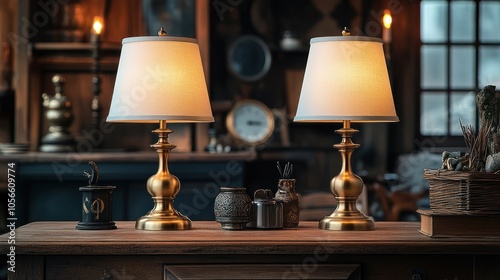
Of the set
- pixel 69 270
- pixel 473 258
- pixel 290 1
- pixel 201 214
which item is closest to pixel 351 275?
pixel 473 258

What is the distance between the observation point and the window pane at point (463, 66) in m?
7.05

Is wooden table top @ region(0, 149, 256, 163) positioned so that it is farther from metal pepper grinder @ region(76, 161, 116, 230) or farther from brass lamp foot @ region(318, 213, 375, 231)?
brass lamp foot @ region(318, 213, 375, 231)

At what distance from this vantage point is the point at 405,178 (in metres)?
6.25

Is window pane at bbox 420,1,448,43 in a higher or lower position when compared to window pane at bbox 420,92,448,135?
higher

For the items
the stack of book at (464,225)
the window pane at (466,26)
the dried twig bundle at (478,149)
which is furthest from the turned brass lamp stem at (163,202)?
the window pane at (466,26)

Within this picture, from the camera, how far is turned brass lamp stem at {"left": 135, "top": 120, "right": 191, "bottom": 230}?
2676mm

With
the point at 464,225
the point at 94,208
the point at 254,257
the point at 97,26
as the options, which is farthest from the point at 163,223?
the point at 97,26

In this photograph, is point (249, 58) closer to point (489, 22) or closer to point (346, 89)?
A: point (489, 22)

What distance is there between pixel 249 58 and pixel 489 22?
2.00 m

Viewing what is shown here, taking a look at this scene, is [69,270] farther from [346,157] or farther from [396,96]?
[396,96]

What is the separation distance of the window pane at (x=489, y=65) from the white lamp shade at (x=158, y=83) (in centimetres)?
480

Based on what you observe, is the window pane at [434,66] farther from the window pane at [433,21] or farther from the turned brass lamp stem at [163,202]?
the turned brass lamp stem at [163,202]

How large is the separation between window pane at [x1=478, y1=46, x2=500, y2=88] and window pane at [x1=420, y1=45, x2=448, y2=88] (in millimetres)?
284

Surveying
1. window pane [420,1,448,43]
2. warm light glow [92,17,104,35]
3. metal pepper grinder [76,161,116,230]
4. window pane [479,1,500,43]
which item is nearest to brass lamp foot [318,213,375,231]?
metal pepper grinder [76,161,116,230]
